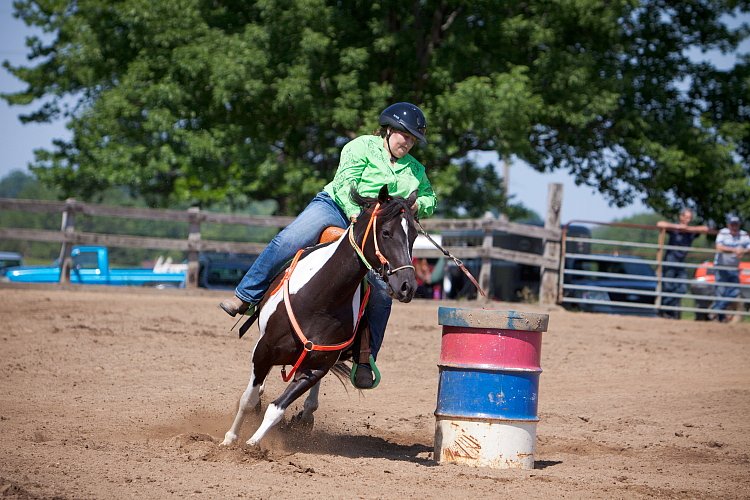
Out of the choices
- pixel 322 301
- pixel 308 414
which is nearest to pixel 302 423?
pixel 308 414

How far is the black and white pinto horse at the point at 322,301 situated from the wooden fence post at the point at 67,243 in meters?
11.8

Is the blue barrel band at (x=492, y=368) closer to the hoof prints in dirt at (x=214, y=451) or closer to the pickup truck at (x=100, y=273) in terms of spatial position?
the hoof prints in dirt at (x=214, y=451)

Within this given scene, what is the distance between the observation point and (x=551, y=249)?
17641mm

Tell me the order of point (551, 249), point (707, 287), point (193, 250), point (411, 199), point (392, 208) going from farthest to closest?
point (707, 287), point (193, 250), point (551, 249), point (411, 199), point (392, 208)

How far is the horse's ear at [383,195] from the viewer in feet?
19.0

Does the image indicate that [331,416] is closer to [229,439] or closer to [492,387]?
[229,439]

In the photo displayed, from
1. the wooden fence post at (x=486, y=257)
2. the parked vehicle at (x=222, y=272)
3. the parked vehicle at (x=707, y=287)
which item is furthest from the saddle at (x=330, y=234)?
the parked vehicle at (x=222, y=272)

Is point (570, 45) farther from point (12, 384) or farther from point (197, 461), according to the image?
point (197, 461)

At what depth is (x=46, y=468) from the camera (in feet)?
17.0

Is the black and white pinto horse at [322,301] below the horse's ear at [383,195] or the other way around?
below

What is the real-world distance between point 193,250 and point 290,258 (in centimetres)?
1163

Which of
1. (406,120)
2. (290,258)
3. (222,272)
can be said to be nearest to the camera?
(406,120)

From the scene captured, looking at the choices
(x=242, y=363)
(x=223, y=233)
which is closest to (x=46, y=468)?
(x=242, y=363)

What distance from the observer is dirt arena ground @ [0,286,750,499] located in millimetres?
5301
